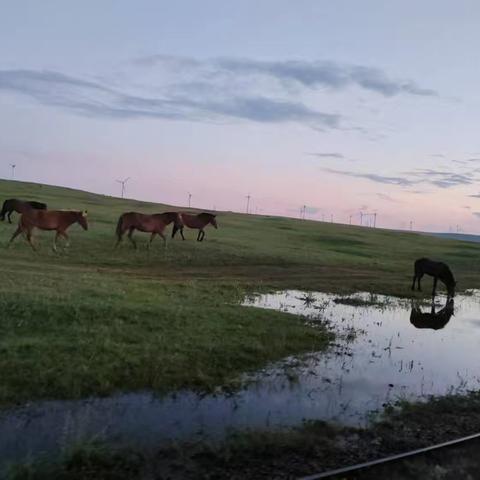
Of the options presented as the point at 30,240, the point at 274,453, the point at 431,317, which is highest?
the point at 30,240

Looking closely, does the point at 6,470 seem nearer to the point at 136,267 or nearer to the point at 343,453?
the point at 343,453

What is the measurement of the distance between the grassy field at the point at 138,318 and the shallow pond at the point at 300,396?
0.57 meters

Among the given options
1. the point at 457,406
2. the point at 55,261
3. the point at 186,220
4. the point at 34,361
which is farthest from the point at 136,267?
the point at 457,406

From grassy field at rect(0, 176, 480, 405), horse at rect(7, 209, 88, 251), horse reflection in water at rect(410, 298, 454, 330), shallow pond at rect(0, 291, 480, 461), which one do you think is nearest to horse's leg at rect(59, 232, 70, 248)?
horse at rect(7, 209, 88, 251)

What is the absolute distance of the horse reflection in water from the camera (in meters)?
19.0

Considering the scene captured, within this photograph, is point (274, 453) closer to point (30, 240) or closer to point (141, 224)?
point (30, 240)

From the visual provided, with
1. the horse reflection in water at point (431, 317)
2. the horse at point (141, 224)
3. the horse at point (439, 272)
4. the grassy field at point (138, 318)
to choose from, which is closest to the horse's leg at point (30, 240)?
the grassy field at point (138, 318)

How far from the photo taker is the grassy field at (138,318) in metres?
9.88

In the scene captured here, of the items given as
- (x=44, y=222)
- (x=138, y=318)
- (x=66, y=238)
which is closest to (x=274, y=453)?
(x=138, y=318)

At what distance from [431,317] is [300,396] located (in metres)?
12.0

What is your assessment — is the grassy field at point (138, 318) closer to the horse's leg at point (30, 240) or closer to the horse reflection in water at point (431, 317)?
the horse's leg at point (30, 240)

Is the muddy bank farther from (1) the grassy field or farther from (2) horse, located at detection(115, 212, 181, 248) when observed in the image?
(2) horse, located at detection(115, 212, 181, 248)

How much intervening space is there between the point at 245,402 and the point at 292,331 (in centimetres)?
525

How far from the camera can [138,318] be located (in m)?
13.8
